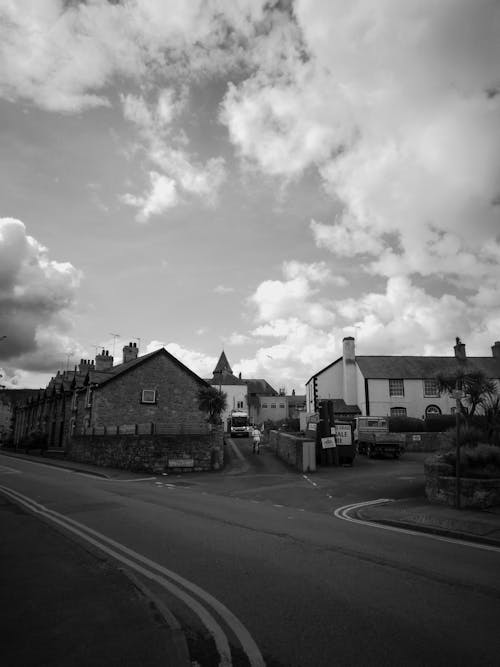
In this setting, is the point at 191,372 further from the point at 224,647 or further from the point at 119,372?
the point at 224,647

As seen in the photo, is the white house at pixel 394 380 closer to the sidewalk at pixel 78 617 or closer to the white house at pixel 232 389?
the white house at pixel 232 389

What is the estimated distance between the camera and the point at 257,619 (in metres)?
4.77

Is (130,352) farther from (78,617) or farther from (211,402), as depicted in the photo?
(78,617)

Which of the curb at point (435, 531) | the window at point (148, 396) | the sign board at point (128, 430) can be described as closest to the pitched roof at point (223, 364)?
the window at point (148, 396)

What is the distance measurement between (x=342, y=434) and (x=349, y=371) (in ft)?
84.3

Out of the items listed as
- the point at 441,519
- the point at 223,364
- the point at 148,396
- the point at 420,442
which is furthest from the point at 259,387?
the point at 441,519

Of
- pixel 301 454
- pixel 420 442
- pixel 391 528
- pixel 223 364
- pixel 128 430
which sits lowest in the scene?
pixel 391 528

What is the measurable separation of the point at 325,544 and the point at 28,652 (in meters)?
5.34

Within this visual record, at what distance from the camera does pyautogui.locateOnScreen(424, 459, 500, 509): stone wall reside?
11.8 metres

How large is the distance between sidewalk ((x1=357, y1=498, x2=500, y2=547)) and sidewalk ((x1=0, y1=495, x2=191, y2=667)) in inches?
262

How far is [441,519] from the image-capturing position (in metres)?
10.7

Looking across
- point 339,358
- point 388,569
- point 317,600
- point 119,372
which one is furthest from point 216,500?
point 339,358

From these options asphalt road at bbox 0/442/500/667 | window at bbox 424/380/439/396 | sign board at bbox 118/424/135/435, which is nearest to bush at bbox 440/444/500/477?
asphalt road at bbox 0/442/500/667

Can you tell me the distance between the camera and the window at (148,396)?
129 feet
